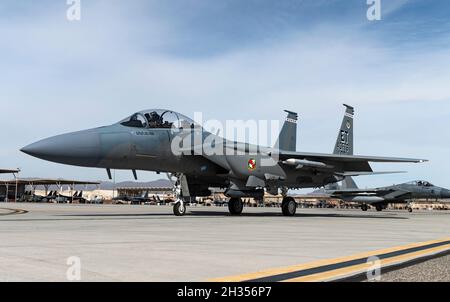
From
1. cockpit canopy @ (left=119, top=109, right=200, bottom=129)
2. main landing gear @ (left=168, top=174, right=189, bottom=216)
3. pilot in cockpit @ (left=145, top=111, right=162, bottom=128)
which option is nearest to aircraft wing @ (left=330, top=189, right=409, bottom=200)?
main landing gear @ (left=168, top=174, right=189, bottom=216)

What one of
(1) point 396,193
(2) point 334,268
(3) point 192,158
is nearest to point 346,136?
(3) point 192,158

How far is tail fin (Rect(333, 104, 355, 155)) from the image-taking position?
2441 centimetres

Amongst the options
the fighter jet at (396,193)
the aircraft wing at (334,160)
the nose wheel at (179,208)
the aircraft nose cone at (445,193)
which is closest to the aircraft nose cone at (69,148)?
the nose wheel at (179,208)

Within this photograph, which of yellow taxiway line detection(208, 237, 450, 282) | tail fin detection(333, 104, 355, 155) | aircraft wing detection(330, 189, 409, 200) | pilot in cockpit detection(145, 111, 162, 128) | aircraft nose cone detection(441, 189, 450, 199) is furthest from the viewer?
aircraft wing detection(330, 189, 409, 200)

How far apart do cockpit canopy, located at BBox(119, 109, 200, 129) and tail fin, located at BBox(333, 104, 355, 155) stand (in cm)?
1077

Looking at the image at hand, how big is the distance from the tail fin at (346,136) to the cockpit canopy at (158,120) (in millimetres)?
10774

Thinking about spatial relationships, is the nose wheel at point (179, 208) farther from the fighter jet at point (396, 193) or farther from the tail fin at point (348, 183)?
the tail fin at point (348, 183)

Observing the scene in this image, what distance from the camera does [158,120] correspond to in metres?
15.9

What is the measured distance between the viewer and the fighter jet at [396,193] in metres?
41.3

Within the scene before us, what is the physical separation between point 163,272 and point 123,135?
1105 cm

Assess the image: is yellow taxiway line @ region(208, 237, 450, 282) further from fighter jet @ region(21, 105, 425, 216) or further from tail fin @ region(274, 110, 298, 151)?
tail fin @ region(274, 110, 298, 151)

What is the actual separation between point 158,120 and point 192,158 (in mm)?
2082

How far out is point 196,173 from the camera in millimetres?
17250

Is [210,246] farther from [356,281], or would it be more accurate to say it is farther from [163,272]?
[356,281]
